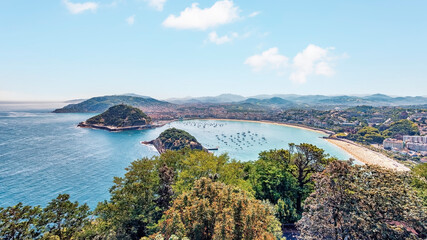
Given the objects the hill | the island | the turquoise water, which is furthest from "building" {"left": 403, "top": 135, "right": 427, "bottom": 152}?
the hill

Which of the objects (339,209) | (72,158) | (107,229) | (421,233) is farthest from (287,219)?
(72,158)

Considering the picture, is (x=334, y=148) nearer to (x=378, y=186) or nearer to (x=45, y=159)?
(x=378, y=186)

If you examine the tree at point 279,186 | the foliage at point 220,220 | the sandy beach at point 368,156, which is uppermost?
the foliage at point 220,220

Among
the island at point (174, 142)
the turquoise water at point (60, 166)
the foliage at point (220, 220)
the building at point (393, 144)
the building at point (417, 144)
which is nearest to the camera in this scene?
the foliage at point (220, 220)

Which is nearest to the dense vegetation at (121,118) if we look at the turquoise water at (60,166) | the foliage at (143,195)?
the turquoise water at (60,166)

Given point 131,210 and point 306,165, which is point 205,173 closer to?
point 131,210

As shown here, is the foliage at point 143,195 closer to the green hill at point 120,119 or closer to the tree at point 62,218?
the tree at point 62,218
